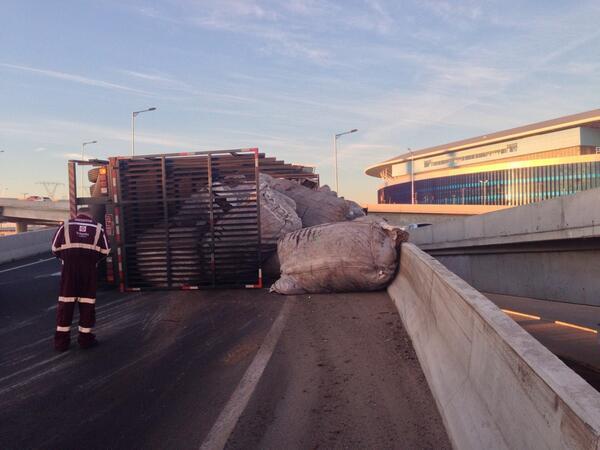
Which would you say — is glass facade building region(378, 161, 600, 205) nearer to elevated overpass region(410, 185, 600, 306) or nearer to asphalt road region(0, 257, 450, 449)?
elevated overpass region(410, 185, 600, 306)

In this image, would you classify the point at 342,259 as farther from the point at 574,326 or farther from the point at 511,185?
the point at 511,185

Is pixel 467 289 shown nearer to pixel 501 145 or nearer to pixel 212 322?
pixel 212 322

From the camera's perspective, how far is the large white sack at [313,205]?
1251 centimetres

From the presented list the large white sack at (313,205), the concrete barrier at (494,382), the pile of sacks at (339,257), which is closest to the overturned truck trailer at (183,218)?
the pile of sacks at (339,257)

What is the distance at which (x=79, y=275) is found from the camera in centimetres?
643

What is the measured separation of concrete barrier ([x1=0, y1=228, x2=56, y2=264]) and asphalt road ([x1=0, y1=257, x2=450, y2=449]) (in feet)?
40.0

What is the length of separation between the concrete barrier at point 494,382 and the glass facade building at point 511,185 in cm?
6363

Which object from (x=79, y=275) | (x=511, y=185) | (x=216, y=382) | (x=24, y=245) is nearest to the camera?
(x=216, y=382)

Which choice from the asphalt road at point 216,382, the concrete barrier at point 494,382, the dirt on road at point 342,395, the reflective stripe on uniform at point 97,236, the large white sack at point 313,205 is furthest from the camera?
the large white sack at point 313,205

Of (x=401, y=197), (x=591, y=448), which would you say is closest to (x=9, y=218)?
(x=591, y=448)

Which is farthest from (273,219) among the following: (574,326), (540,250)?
(574,326)

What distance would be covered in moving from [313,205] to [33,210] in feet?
102

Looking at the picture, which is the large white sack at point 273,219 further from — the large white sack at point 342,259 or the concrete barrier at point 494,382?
the concrete barrier at point 494,382

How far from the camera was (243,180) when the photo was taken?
1002cm
